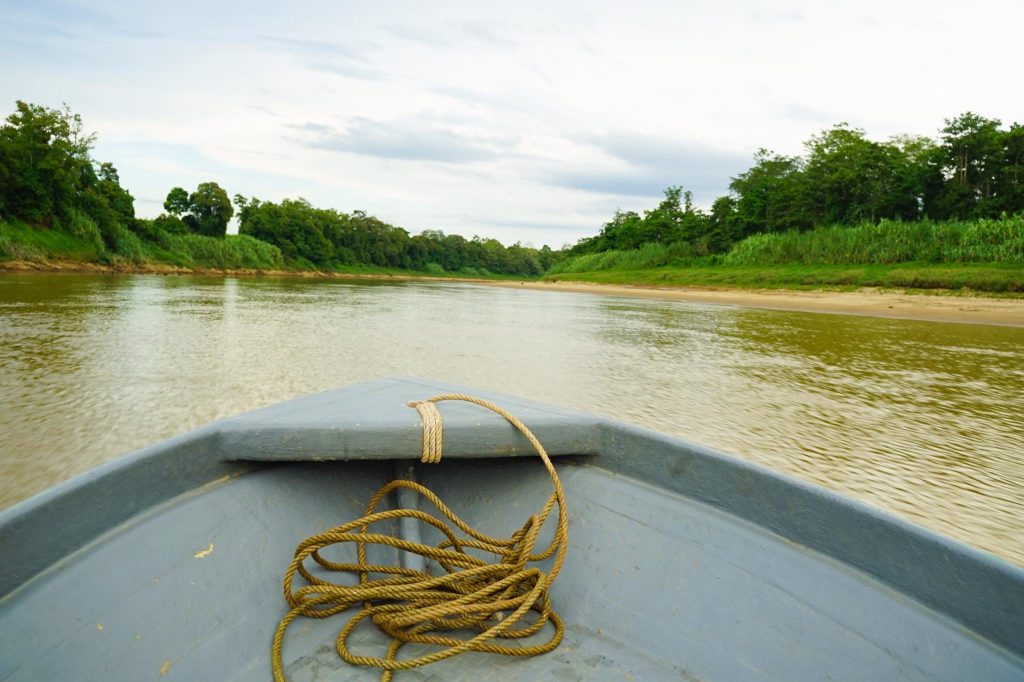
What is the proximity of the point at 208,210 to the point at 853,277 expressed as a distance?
52.3m

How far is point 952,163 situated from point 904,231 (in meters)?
6.06

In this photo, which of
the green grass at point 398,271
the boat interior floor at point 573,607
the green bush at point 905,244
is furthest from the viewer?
the green grass at point 398,271

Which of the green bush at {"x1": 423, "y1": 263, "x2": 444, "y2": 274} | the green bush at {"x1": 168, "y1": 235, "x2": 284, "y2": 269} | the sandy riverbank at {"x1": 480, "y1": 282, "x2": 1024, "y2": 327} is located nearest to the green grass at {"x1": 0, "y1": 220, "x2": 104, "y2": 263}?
→ the green bush at {"x1": 168, "y1": 235, "x2": 284, "y2": 269}

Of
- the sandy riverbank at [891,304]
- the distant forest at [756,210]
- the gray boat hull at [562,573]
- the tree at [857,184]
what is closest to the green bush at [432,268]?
the distant forest at [756,210]

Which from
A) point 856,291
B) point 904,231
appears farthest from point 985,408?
point 904,231

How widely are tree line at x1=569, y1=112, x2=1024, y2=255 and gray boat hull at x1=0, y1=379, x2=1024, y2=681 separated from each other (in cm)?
2516

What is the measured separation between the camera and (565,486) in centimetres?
177

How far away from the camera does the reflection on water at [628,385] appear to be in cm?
312

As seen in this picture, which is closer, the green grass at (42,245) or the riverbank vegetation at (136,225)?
the green grass at (42,245)

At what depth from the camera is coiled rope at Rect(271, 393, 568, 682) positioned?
51.5 inches

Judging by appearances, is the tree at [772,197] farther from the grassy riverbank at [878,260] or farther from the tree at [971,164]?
the tree at [971,164]

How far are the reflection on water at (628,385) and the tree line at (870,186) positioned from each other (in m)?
17.9

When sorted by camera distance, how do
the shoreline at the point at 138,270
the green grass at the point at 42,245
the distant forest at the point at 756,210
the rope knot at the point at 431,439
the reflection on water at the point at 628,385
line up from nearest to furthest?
the rope knot at the point at 431,439 < the reflection on water at the point at 628,385 < the distant forest at the point at 756,210 < the shoreline at the point at 138,270 < the green grass at the point at 42,245

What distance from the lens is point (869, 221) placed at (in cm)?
2639
